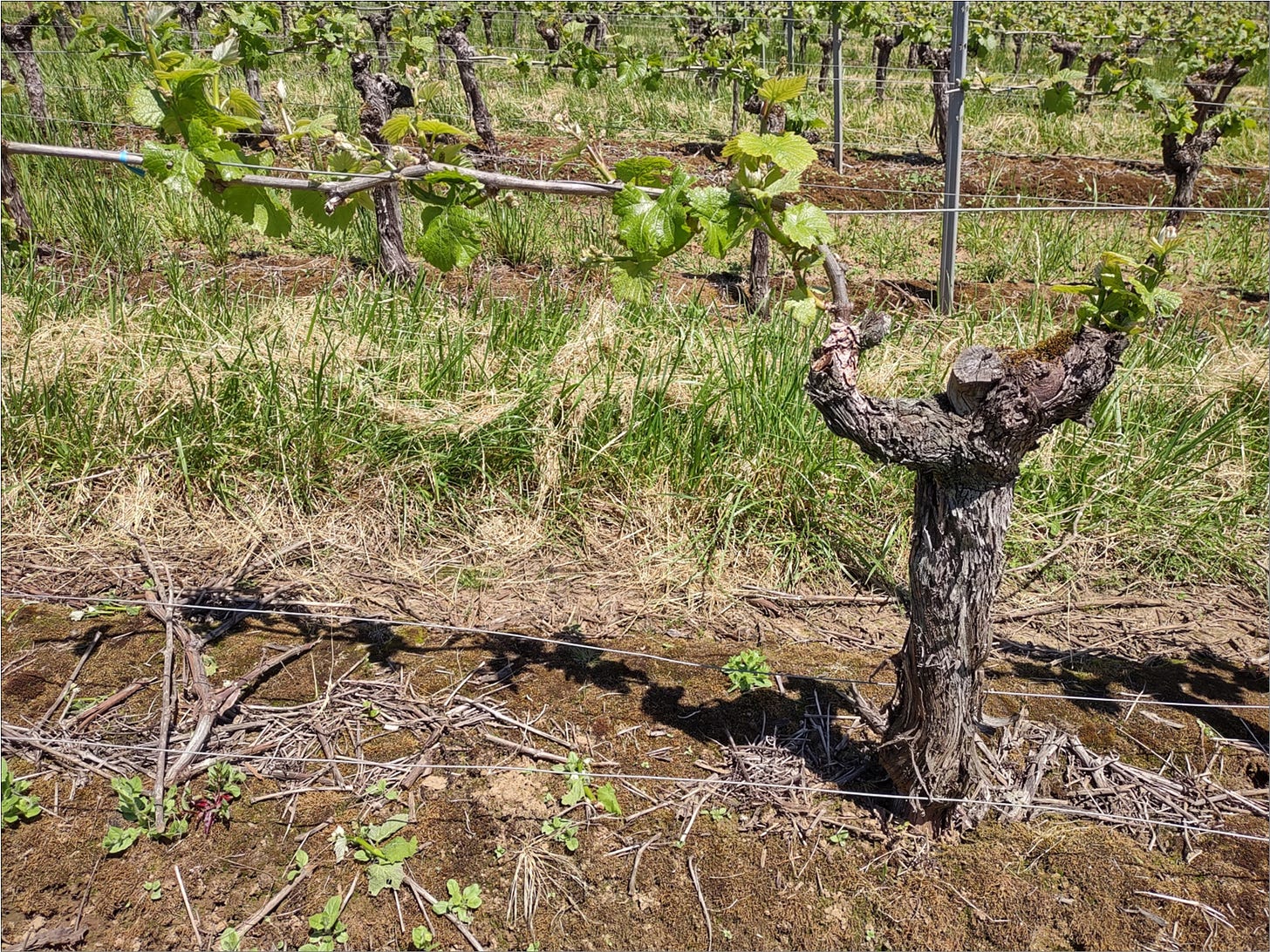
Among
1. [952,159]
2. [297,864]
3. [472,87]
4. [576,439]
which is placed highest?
[472,87]

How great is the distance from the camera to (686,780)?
1.92 meters

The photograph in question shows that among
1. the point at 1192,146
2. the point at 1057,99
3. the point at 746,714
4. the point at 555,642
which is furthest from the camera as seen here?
the point at 1192,146

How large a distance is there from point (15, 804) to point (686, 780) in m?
1.40

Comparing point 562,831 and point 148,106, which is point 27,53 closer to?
point 148,106

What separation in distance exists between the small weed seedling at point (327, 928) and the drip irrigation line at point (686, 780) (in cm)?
32

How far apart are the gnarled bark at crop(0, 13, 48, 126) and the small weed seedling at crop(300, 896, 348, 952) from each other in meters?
5.64

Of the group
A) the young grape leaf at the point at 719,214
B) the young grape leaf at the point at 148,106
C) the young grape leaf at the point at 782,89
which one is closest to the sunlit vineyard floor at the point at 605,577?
the young grape leaf at the point at 719,214

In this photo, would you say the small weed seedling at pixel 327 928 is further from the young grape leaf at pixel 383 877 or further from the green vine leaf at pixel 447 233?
the green vine leaf at pixel 447 233

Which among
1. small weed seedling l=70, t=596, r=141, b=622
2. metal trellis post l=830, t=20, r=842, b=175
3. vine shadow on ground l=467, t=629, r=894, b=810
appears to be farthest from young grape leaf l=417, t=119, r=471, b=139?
metal trellis post l=830, t=20, r=842, b=175

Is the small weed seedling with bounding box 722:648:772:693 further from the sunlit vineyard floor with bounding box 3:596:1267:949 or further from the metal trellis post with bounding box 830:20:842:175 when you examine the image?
the metal trellis post with bounding box 830:20:842:175

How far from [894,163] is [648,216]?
6756mm

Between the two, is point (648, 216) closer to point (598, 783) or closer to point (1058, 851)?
point (598, 783)

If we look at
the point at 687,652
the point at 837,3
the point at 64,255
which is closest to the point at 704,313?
the point at 687,652

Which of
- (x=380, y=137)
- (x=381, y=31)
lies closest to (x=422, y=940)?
(x=380, y=137)
